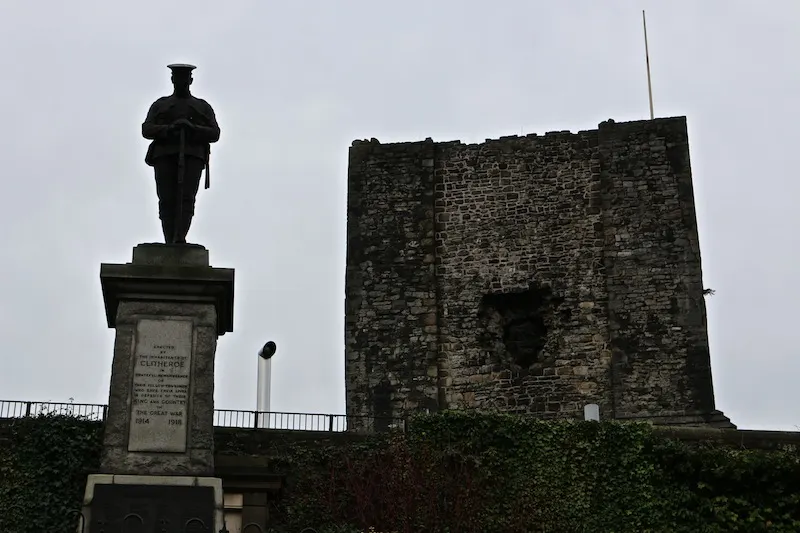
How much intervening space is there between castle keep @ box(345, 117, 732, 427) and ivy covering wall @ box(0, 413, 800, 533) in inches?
315

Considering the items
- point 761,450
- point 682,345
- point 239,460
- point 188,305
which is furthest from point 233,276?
point 682,345

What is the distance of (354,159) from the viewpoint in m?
31.5

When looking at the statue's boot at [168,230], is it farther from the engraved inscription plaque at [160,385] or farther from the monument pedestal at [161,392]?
the engraved inscription plaque at [160,385]

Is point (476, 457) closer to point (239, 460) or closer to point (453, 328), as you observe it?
point (239, 460)

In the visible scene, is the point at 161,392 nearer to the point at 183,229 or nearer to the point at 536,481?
the point at 183,229

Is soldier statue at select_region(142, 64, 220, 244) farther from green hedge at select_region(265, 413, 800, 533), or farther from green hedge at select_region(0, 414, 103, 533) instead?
green hedge at select_region(265, 413, 800, 533)

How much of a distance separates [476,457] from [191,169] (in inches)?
286

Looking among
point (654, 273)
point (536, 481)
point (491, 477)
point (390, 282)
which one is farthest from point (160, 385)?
point (654, 273)

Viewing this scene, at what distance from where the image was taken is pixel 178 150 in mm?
14766

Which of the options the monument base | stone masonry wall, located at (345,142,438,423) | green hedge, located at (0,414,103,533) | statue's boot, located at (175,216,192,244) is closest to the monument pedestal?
the monument base

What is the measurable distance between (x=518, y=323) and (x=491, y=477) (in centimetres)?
988

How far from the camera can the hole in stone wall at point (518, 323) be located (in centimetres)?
2992

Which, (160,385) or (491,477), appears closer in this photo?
(160,385)

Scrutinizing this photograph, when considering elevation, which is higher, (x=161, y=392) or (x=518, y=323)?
(x=518, y=323)
